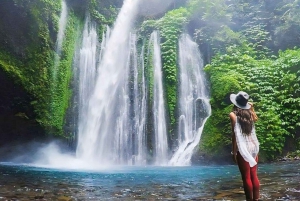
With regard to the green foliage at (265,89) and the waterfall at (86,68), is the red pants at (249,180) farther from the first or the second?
the waterfall at (86,68)

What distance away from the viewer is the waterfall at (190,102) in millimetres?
11734

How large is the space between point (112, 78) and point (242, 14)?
9.31 m

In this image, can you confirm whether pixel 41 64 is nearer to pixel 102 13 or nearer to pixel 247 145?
pixel 102 13

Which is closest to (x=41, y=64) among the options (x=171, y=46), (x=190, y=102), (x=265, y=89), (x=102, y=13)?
(x=102, y=13)

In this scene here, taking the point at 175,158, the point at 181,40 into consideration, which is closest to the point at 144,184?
the point at 175,158

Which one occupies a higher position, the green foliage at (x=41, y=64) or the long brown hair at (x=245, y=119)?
the green foliage at (x=41, y=64)

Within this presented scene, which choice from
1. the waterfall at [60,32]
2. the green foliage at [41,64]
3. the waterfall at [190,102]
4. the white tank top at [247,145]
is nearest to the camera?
the white tank top at [247,145]

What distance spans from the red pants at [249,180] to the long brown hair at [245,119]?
0.31 m

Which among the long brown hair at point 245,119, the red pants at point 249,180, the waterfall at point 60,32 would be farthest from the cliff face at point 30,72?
the red pants at point 249,180

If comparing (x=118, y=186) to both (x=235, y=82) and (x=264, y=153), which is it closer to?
(x=264, y=153)

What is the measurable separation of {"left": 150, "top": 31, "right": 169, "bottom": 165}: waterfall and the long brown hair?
28.3 feet

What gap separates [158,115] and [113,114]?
2144 millimetres

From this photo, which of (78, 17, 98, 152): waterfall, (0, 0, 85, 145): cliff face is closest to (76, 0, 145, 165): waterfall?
(78, 17, 98, 152): waterfall

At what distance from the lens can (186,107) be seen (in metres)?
13.2
